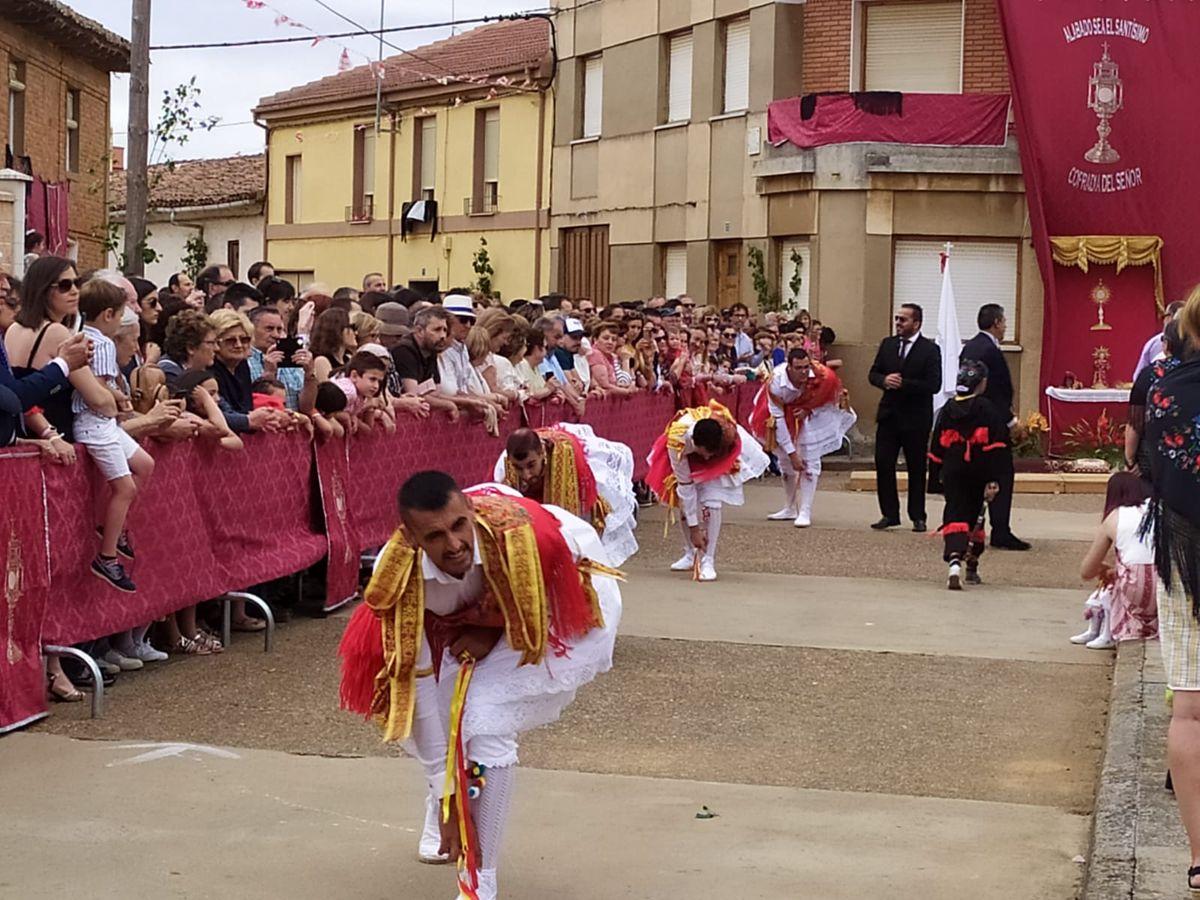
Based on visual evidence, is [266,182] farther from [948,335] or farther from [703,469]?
[703,469]

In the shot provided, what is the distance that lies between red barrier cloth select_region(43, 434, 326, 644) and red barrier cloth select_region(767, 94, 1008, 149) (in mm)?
16872

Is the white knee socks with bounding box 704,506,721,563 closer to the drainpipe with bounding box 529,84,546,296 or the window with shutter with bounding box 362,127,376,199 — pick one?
the drainpipe with bounding box 529,84,546,296

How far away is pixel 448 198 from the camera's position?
38500mm

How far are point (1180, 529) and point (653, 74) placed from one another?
2654 centimetres

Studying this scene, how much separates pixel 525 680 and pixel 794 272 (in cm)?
2312

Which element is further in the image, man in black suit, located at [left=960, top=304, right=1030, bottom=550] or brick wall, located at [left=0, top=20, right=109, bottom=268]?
brick wall, located at [left=0, top=20, right=109, bottom=268]

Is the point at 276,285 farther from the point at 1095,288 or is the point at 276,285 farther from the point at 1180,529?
the point at 1095,288

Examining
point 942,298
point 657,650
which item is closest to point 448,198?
point 942,298

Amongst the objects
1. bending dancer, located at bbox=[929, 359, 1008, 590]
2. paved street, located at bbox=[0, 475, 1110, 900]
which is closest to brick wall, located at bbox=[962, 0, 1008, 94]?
bending dancer, located at bbox=[929, 359, 1008, 590]

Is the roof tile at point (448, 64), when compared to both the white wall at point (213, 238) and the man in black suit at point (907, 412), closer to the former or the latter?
the white wall at point (213, 238)

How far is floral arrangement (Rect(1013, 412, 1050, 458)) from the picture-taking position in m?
25.4

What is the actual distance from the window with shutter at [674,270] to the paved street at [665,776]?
19.7 metres

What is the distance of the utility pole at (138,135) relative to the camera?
19547 mm

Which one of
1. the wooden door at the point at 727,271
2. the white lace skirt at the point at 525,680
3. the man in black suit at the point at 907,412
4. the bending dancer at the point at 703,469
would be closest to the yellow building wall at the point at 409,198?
the wooden door at the point at 727,271
